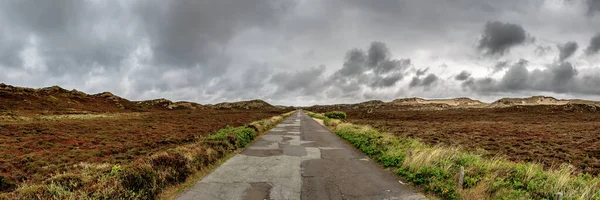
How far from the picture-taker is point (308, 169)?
11.8 meters

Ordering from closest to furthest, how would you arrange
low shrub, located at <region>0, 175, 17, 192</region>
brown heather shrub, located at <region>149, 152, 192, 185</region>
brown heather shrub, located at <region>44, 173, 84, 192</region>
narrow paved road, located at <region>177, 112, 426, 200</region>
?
brown heather shrub, located at <region>44, 173, 84, 192</region>
narrow paved road, located at <region>177, 112, 426, 200</region>
brown heather shrub, located at <region>149, 152, 192, 185</region>
low shrub, located at <region>0, 175, 17, 192</region>

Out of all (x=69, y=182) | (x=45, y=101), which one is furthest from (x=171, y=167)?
(x=45, y=101)

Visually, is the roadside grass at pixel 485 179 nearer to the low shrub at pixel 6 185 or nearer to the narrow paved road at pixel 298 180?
the narrow paved road at pixel 298 180

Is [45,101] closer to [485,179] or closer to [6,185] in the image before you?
[6,185]

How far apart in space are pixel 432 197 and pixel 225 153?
32.3ft

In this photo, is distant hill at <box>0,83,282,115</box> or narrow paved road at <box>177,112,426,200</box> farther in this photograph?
distant hill at <box>0,83,282,115</box>

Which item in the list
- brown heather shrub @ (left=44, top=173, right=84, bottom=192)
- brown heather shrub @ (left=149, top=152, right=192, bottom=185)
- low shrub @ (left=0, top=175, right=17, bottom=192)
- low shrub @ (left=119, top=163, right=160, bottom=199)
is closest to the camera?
brown heather shrub @ (left=44, top=173, right=84, bottom=192)

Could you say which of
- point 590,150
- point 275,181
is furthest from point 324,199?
point 590,150

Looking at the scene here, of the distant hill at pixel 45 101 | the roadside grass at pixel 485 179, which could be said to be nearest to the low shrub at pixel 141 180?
the roadside grass at pixel 485 179

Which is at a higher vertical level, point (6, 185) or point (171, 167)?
point (171, 167)

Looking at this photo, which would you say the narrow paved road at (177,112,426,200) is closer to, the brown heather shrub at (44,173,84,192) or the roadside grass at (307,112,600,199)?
the roadside grass at (307,112,600,199)

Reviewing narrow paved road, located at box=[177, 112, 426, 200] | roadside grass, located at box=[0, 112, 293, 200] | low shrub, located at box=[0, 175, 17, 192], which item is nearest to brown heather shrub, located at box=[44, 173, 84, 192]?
roadside grass, located at box=[0, 112, 293, 200]

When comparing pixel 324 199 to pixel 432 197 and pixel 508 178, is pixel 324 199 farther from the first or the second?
pixel 508 178

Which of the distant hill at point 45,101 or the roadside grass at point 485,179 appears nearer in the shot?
the roadside grass at point 485,179
